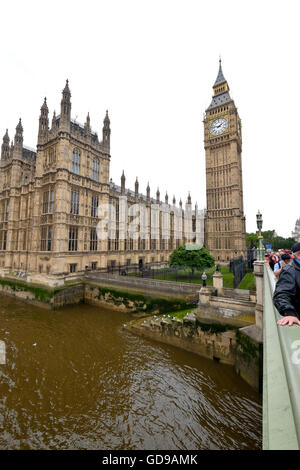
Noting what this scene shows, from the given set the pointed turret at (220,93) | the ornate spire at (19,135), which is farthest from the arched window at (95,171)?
the pointed turret at (220,93)

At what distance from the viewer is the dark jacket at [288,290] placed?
286cm

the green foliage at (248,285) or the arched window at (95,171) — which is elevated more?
the arched window at (95,171)

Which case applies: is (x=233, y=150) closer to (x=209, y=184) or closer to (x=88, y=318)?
(x=209, y=184)

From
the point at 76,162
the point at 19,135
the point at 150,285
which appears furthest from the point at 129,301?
the point at 19,135

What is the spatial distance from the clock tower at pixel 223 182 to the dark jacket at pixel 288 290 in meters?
44.9

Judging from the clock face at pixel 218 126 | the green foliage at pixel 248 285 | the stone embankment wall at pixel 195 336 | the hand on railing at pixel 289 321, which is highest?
the clock face at pixel 218 126

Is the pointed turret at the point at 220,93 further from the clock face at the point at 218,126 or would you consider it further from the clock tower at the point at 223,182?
the clock face at the point at 218,126

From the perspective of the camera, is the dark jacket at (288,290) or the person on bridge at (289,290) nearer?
the person on bridge at (289,290)

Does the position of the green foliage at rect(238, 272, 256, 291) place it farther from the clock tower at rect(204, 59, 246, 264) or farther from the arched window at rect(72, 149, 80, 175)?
the arched window at rect(72, 149, 80, 175)

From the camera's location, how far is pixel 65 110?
81.3 feet

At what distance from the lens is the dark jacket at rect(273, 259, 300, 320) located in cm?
286

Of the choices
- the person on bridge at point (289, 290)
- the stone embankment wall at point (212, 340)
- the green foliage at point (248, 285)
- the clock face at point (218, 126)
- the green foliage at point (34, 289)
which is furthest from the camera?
the clock face at point (218, 126)

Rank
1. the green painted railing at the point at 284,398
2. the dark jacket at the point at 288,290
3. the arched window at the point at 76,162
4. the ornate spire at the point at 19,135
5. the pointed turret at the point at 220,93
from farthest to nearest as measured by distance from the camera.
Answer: the pointed turret at the point at 220,93 < the ornate spire at the point at 19,135 < the arched window at the point at 76,162 < the dark jacket at the point at 288,290 < the green painted railing at the point at 284,398

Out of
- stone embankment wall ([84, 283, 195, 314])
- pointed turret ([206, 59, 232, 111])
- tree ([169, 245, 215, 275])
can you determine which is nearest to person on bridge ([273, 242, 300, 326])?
stone embankment wall ([84, 283, 195, 314])
